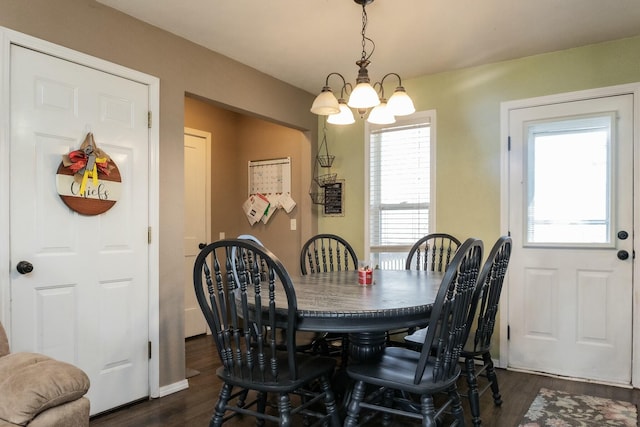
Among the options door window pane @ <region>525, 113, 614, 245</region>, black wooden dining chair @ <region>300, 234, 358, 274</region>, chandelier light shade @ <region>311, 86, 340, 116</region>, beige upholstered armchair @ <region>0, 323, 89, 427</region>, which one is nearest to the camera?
beige upholstered armchair @ <region>0, 323, 89, 427</region>

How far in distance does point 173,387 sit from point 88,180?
1469mm

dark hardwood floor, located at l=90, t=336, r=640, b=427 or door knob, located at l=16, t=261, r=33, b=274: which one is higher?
door knob, located at l=16, t=261, r=33, b=274

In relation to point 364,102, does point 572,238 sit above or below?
below

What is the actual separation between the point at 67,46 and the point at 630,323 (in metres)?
3.99

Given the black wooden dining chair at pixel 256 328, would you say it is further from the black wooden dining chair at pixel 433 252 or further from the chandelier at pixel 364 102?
the black wooden dining chair at pixel 433 252

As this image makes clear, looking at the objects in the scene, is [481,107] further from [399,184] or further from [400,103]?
[400,103]

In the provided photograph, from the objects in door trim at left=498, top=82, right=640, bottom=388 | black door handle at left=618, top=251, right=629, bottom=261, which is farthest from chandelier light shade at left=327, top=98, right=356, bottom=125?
black door handle at left=618, top=251, right=629, bottom=261

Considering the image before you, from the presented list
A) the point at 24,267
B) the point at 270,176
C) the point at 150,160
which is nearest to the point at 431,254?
the point at 270,176

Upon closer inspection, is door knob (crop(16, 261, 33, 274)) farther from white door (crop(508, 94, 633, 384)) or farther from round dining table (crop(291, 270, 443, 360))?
white door (crop(508, 94, 633, 384))

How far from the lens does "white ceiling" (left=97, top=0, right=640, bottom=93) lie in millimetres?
2561

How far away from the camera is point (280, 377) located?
175cm

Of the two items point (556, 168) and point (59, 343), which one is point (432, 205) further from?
point (59, 343)

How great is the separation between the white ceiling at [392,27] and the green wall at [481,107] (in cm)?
11

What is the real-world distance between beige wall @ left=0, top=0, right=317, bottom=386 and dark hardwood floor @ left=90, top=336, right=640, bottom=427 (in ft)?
0.68
